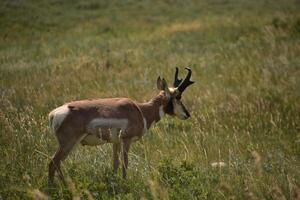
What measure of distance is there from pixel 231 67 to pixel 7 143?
7.93 metres

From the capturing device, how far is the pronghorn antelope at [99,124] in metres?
5.52

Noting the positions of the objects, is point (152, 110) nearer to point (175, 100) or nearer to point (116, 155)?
point (175, 100)

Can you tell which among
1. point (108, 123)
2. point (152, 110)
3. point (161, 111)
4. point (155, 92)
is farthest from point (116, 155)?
point (155, 92)

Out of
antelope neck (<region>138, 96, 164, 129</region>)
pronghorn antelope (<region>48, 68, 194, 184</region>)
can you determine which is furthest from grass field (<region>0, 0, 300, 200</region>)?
antelope neck (<region>138, 96, 164, 129</region>)

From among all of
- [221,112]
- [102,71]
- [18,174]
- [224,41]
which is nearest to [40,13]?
[224,41]

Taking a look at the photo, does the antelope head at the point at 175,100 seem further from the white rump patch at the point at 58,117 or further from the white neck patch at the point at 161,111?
the white rump patch at the point at 58,117

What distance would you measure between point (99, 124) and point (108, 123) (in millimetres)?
130

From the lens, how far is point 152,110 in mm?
6645

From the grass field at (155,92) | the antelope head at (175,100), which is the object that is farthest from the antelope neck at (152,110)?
the grass field at (155,92)

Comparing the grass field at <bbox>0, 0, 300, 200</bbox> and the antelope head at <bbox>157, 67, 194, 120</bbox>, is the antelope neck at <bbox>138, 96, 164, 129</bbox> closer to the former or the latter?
the antelope head at <bbox>157, 67, 194, 120</bbox>

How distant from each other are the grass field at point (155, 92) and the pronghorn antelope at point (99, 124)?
256 millimetres

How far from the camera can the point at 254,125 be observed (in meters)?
8.43

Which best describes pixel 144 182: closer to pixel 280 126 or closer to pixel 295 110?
pixel 280 126

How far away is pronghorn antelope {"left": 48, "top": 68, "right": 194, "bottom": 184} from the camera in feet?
18.1
